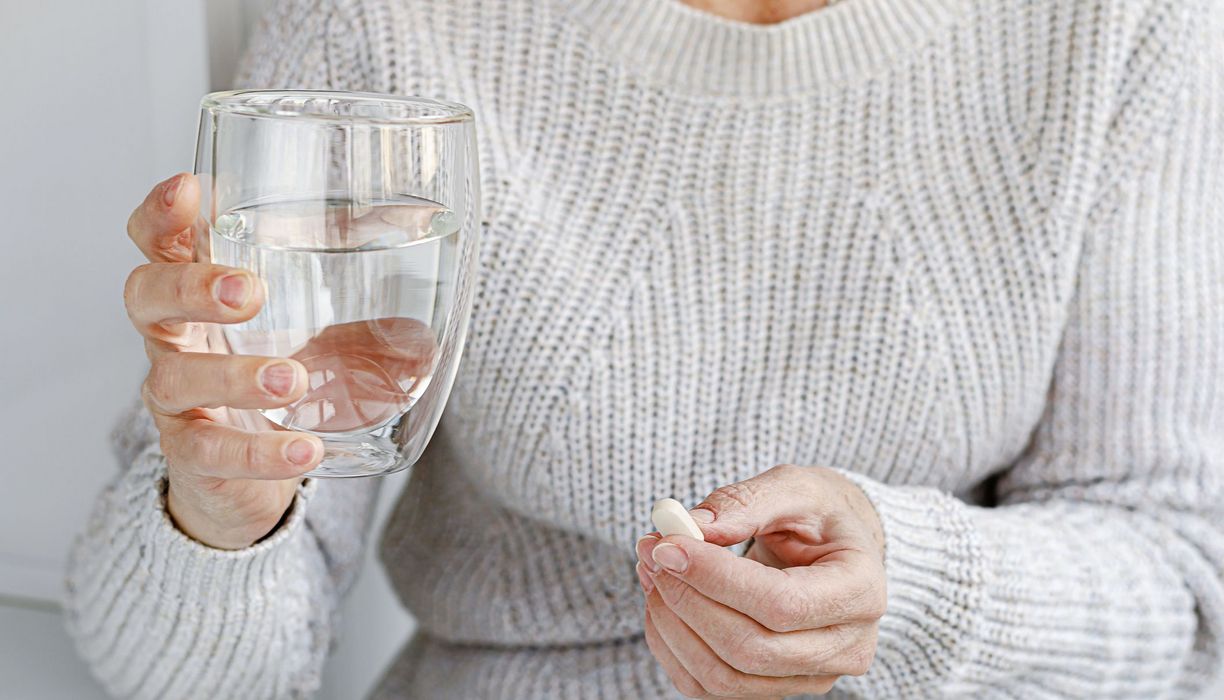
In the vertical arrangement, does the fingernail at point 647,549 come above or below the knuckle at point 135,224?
below

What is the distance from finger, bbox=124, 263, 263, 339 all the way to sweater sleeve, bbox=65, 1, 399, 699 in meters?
0.23

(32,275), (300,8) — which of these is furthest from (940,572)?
(32,275)

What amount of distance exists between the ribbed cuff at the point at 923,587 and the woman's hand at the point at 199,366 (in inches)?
13.5

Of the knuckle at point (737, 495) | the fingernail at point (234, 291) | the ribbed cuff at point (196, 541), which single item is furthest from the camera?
the ribbed cuff at point (196, 541)

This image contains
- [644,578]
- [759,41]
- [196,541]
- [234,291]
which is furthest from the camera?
[759,41]

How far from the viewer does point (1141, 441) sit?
A: 79 centimetres

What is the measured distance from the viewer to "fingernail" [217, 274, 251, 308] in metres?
0.41

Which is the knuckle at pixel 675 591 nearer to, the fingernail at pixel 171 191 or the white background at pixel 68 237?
the fingernail at pixel 171 191

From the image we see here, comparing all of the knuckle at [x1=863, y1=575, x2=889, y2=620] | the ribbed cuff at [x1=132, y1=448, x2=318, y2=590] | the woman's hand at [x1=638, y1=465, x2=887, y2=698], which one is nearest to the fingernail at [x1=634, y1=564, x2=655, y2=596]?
the woman's hand at [x1=638, y1=465, x2=887, y2=698]

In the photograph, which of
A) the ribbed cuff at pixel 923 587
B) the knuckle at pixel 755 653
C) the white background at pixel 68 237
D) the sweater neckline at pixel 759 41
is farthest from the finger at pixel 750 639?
the white background at pixel 68 237

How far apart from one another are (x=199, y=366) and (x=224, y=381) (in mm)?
20

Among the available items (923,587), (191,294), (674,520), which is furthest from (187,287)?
(923,587)

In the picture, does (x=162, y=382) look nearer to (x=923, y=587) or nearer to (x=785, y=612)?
(x=785, y=612)

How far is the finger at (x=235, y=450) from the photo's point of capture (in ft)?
1.43
